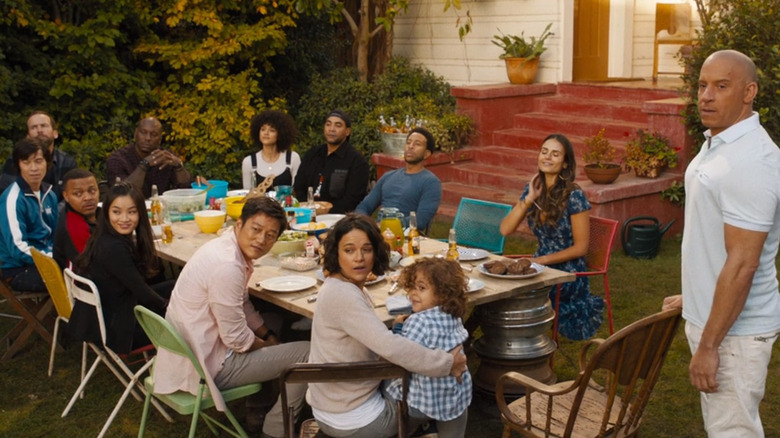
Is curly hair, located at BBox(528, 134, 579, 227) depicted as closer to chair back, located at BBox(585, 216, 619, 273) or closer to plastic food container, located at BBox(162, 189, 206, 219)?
chair back, located at BBox(585, 216, 619, 273)

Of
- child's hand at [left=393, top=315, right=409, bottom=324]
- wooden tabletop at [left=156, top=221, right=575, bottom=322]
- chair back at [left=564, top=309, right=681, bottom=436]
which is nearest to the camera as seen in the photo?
chair back at [left=564, top=309, right=681, bottom=436]

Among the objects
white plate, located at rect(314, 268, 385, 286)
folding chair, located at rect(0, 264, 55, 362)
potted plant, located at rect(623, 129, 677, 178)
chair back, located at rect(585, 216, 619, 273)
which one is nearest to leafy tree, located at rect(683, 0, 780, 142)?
potted plant, located at rect(623, 129, 677, 178)

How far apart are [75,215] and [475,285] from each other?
247 centimetres

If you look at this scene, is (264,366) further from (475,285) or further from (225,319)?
(475,285)

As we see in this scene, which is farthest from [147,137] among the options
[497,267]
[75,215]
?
[497,267]

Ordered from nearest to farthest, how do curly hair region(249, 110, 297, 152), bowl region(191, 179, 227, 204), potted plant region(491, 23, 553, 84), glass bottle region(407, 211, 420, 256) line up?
glass bottle region(407, 211, 420, 256)
bowl region(191, 179, 227, 204)
curly hair region(249, 110, 297, 152)
potted plant region(491, 23, 553, 84)

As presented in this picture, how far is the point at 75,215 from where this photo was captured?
5.20 m

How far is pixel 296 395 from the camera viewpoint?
4.00 meters

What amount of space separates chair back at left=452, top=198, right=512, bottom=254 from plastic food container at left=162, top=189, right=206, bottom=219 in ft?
5.83

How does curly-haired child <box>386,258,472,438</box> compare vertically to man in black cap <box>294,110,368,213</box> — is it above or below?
below

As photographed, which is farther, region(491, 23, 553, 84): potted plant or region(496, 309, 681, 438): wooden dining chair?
region(491, 23, 553, 84): potted plant

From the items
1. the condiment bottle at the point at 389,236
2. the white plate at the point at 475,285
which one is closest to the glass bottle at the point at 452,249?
the condiment bottle at the point at 389,236

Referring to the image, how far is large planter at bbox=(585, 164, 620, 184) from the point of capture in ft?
26.1

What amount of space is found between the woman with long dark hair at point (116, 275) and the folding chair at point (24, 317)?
3.05 ft
